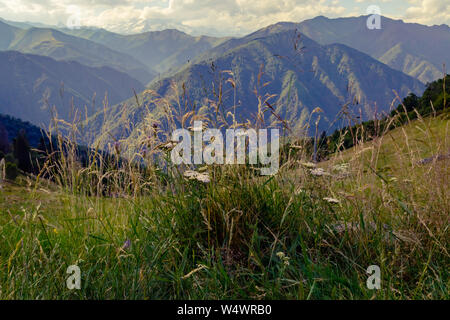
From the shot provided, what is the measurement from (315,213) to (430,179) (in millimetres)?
1127

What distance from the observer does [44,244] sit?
3.11 metres

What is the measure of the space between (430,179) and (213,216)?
6.74ft

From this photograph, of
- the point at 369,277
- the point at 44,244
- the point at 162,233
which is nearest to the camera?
the point at 369,277

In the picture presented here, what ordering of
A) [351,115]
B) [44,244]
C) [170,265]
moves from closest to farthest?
[170,265] → [44,244] → [351,115]

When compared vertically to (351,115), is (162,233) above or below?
below

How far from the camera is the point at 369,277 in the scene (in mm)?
2270

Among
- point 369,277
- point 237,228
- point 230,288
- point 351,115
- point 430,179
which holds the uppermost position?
point 351,115
